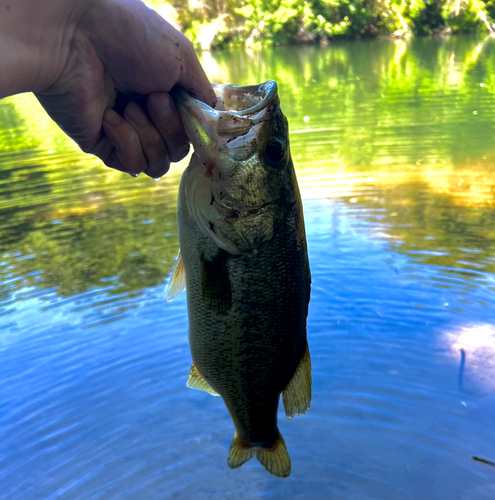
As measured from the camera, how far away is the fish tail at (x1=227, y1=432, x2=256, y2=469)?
8.64 ft

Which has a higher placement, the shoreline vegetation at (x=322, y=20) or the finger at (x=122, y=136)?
the shoreline vegetation at (x=322, y=20)

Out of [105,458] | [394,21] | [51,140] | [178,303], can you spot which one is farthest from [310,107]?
[394,21]

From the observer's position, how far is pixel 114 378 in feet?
15.4

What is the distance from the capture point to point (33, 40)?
2051 mm

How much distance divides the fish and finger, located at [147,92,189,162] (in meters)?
0.05

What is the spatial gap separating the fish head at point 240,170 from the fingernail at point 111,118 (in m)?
0.39

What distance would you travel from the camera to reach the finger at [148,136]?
7.83ft

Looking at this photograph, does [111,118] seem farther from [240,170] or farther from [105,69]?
[240,170]

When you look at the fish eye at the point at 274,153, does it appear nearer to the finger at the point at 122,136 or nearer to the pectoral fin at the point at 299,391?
the finger at the point at 122,136

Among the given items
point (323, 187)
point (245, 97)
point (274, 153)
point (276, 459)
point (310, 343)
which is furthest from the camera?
point (323, 187)

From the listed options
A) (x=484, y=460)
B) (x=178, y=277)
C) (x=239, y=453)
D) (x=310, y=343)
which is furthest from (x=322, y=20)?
(x=239, y=453)

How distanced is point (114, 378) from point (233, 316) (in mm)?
2806

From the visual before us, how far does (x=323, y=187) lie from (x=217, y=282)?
6.37 m

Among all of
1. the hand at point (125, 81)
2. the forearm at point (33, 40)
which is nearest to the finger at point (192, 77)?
the hand at point (125, 81)
